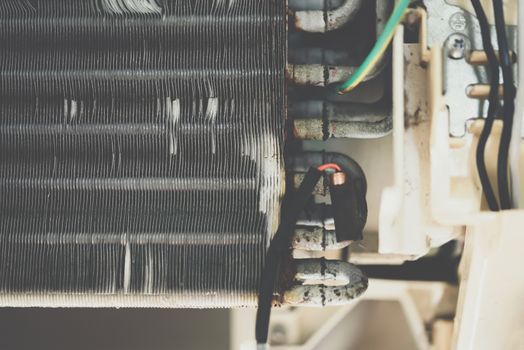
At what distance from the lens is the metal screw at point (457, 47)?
1.10 m

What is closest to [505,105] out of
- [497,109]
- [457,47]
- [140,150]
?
[497,109]

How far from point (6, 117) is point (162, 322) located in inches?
29.6

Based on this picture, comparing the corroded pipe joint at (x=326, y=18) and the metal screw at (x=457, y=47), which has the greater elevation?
the corroded pipe joint at (x=326, y=18)

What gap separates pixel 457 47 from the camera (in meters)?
1.10

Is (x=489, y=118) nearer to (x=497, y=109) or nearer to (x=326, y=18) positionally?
(x=497, y=109)

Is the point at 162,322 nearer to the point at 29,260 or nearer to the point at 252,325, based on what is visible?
the point at 252,325

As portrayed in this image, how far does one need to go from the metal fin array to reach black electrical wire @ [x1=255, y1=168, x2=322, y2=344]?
0.03 metres

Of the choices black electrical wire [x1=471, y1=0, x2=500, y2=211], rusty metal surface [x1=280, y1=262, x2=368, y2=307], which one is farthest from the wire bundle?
rusty metal surface [x1=280, y1=262, x2=368, y2=307]

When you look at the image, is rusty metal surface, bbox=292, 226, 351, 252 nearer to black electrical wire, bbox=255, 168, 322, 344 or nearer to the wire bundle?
black electrical wire, bbox=255, 168, 322, 344

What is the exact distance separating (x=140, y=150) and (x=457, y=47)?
588 millimetres

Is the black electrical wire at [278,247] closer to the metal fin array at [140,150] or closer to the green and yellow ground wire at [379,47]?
the metal fin array at [140,150]

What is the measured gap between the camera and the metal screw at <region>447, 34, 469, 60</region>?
1.10m

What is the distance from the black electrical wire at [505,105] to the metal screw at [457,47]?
0.20ft

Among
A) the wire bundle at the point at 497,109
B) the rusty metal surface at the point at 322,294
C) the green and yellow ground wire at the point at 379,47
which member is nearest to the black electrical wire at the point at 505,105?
the wire bundle at the point at 497,109
